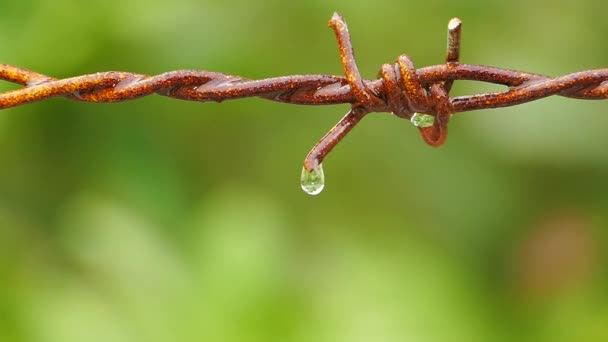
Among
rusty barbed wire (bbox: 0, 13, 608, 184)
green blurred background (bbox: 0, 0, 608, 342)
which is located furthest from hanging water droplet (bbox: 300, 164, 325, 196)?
green blurred background (bbox: 0, 0, 608, 342)

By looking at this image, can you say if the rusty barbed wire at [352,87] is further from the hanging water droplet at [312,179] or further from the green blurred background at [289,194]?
the green blurred background at [289,194]

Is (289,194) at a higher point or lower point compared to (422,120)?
lower

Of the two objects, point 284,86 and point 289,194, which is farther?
point 289,194

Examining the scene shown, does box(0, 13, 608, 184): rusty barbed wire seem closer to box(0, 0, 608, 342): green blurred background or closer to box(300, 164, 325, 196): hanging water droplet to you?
box(300, 164, 325, 196): hanging water droplet

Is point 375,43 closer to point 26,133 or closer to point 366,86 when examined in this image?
point 26,133

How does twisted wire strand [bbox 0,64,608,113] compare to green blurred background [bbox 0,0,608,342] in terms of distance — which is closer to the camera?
twisted wire strand [bbox 0,64,608,113]

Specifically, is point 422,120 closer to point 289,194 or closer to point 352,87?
point 352,87

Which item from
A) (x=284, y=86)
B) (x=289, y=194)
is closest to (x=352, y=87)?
(x=284, y=86)
